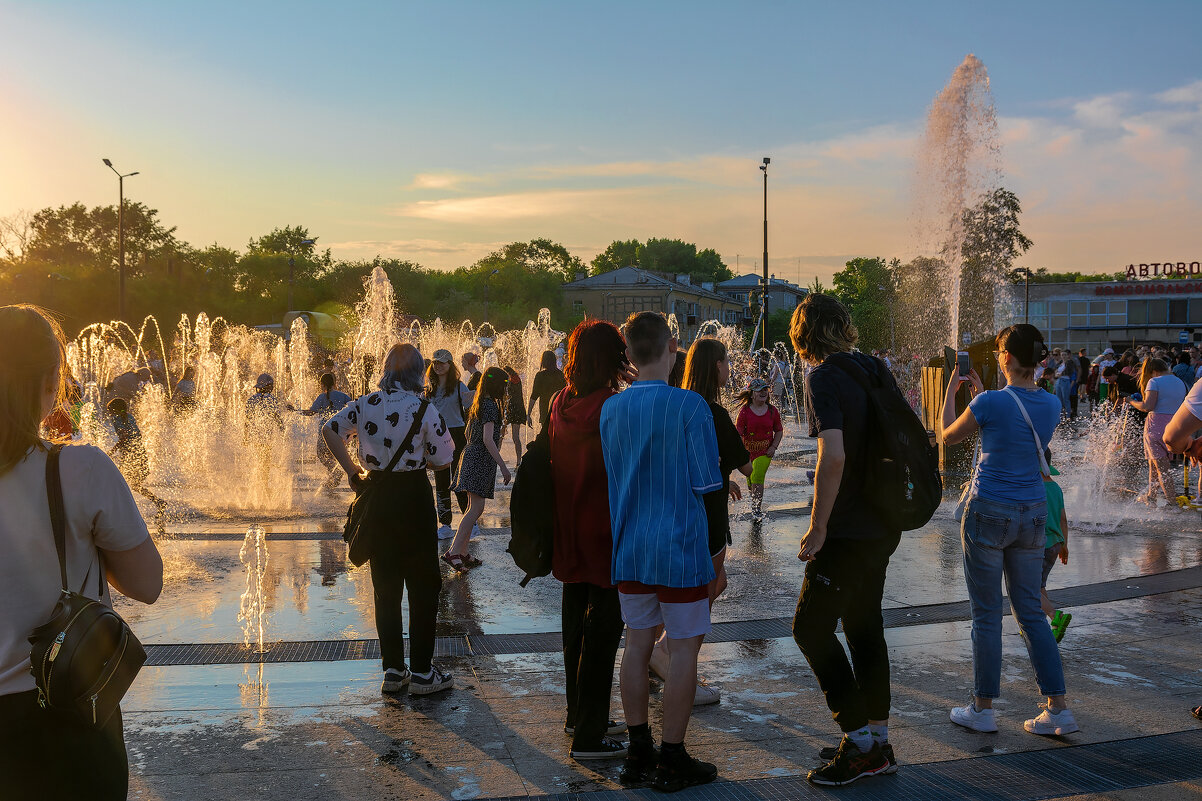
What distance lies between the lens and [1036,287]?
7619 cm

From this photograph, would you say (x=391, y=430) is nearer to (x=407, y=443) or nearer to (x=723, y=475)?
(x=407, y=443)

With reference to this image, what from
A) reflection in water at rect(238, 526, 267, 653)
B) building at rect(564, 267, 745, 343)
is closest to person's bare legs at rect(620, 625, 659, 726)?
reflection in water at rect(238, 526, 267, 653)

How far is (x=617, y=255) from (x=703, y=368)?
155983mm

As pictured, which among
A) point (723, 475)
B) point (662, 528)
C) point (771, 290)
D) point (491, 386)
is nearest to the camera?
point (662, 528)

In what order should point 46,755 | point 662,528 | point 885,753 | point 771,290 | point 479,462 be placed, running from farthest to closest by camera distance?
point 771,290
point 479,462
point 885,753
point 662,528
point 46,755

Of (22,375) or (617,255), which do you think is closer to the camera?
(22,375)

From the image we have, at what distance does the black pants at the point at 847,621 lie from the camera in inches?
157

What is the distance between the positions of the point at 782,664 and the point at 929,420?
11.2 m

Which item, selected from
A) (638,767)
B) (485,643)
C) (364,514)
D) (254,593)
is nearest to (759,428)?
(485,643)

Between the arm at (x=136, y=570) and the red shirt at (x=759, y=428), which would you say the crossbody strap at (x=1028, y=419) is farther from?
the red shirt at (x=759, y=428)

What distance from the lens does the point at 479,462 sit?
27.1ft

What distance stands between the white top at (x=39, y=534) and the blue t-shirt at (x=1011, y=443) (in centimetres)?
359

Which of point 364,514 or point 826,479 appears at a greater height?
point 826,479

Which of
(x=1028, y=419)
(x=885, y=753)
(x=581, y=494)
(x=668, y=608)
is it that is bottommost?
(x=885, y=753)
